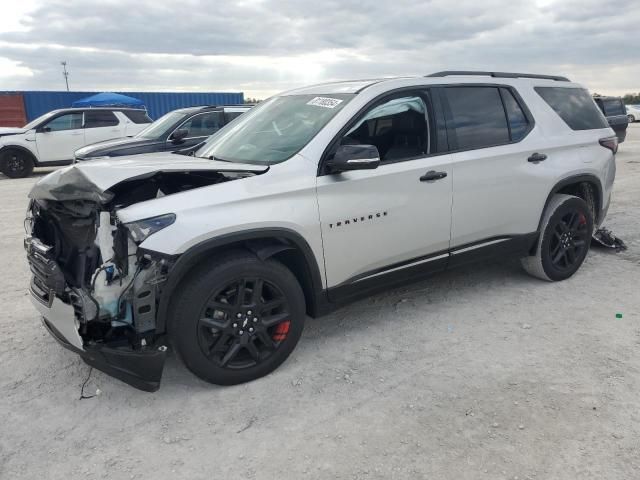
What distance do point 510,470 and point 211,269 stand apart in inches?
71.7

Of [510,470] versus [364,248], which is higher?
[364,248]

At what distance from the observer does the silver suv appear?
2.86 m

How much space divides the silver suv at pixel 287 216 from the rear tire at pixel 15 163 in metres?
11.2

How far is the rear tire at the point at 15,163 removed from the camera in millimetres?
13062

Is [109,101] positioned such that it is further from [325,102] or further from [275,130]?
[325,102]

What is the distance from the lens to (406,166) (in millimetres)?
3672

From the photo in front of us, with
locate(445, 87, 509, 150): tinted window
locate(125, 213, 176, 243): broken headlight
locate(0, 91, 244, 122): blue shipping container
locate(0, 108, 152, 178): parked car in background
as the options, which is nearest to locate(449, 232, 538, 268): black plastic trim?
locate(445, 87, 509, 150): tinted window

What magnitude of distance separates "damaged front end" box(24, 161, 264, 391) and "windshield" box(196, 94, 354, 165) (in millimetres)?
555

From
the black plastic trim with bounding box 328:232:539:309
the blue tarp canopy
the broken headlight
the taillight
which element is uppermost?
the blue tarp canopy

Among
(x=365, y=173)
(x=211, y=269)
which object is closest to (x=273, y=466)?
(x=211, y=269)

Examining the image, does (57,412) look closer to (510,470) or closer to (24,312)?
(24,312)

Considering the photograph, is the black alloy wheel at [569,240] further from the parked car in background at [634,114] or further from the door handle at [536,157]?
the parked car in background at [634,114]

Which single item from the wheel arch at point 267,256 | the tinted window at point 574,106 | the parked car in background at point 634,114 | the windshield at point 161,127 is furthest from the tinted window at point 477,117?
the parked car in background at point 634,114

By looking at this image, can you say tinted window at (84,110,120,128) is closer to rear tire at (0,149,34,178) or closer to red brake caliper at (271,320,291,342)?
rear tire at (0,149,34,178)
